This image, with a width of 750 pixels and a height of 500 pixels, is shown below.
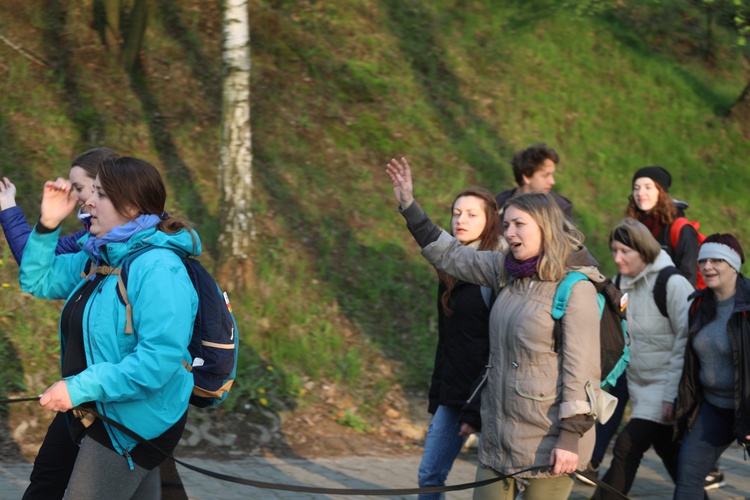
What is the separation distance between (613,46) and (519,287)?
13.0m

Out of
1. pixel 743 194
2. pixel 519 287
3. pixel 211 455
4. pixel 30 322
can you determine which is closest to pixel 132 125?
pixel 30 322

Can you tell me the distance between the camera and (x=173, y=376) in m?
3.63

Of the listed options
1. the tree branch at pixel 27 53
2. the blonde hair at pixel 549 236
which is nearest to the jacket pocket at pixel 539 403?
the blonde hair at pixel 549 236

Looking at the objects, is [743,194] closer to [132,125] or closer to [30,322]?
[132,125]

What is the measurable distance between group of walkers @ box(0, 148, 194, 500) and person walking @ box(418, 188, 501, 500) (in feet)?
6.20

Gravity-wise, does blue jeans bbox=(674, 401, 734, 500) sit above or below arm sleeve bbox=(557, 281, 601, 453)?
below

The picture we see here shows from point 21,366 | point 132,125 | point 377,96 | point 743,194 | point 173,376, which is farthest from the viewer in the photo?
point 743,194

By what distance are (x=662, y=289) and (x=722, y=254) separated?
0.57 meters

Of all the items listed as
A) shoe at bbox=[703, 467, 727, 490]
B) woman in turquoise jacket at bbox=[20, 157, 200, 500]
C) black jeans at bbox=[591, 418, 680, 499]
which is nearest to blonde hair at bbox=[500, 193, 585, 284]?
woman in turquoise jacket at bbox=[20, 157, 200, 500]

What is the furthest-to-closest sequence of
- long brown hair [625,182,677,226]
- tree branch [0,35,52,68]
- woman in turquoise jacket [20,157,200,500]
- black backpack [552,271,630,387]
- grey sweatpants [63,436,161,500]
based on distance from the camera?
tree branch [0,35,52,68], long brown hair [625,182,677,226], black backpack [552,271,630,387], grey sweatpants [63,436,161,500], woman in turquoise jacket [20,157,200,500]

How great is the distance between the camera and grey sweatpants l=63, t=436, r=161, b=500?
357cm

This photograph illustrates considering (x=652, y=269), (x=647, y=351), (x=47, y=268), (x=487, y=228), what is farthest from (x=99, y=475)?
(x=652, y=269)

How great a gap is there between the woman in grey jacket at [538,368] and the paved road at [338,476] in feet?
8.30

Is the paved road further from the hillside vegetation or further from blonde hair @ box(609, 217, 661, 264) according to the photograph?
blonde hair @ box(609, 217, 661, 264)
